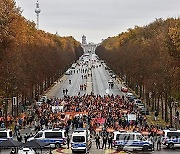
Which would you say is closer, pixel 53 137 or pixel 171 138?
pixel 171 138

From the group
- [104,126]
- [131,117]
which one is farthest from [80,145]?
[131,117]

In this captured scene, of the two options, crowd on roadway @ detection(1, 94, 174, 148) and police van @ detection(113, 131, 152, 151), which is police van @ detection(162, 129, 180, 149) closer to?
police van @ detection(113, 131, 152, 151)

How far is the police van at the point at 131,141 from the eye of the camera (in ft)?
164

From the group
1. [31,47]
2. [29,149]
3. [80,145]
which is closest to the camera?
[29,149]

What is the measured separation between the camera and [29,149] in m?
43.5

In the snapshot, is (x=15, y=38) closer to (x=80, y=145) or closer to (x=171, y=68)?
(x=171, y=68)

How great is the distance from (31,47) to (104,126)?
126 feet

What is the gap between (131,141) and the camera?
50.0 metres

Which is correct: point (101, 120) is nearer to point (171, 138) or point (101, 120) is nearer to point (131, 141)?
point (131, 141)

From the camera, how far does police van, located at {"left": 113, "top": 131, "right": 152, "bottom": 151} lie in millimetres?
49844

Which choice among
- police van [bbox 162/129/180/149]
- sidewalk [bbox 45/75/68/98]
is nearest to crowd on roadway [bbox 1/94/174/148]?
police van [bbox 162/129/180/149]

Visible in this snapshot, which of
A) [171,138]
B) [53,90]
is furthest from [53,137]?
[53,90]

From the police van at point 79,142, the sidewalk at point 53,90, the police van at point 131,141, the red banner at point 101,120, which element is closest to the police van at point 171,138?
the police van at point 131,141

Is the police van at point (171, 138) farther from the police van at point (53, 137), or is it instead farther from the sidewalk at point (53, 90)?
the sidewalk at point (53, 90)
